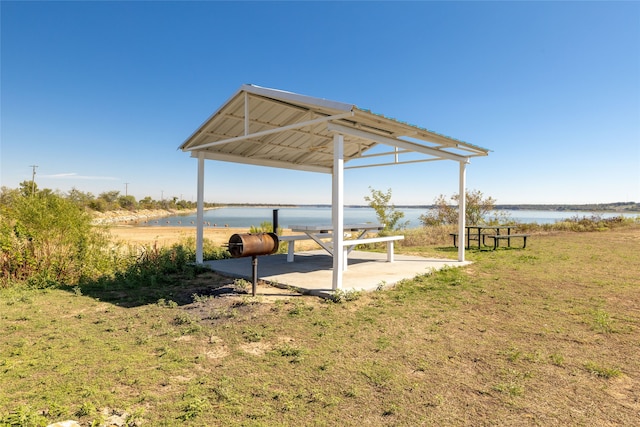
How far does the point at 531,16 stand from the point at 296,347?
10.4 m

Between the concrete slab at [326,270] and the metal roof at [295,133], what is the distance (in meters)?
2.53

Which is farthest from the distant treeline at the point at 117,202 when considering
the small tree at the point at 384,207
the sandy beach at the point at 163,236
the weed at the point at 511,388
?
the weed at the point at 511,388

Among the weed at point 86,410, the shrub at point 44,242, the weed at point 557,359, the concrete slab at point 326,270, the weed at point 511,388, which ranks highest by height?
the shrub at point 44,242

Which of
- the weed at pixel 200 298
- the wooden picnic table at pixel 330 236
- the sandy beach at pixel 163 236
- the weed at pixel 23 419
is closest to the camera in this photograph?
the weed at pixel 23 419

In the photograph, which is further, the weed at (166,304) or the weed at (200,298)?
the weed at (200,298)

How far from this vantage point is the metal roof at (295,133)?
17.4ft

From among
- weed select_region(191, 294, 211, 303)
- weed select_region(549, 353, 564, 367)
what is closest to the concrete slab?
weed select_region(191, 294, 211, 303)

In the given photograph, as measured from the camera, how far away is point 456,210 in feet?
64.6

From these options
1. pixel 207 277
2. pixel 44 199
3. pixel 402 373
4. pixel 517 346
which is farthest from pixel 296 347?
pixel 44 199

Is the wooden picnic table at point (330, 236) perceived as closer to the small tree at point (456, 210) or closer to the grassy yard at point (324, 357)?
the grassy yard at point (324, 357)

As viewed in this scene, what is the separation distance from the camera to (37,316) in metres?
4.27

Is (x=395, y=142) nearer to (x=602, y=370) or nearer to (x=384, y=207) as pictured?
(x=602, y=370)

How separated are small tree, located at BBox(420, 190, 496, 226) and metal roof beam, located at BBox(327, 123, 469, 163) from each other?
10.9m

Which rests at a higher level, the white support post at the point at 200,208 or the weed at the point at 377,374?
the white support post at the point at 200,208
